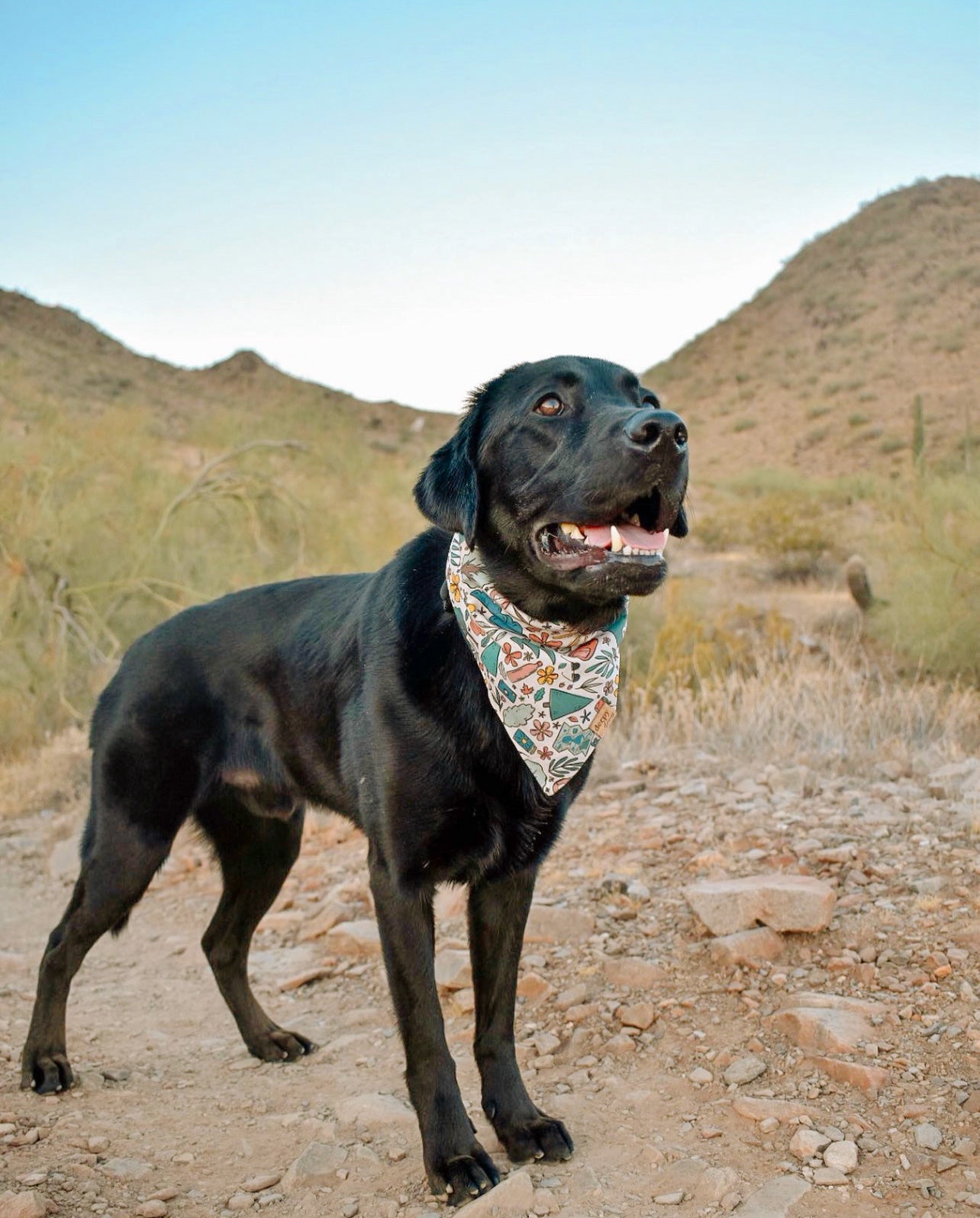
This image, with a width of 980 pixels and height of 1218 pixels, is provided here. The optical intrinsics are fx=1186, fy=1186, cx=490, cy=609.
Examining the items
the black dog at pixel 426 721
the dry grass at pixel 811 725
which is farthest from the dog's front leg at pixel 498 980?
the dry grass at pixel 811 725

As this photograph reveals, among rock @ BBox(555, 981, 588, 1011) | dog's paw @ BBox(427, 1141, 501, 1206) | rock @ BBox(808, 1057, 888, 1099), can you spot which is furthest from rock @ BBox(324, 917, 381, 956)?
rock @ BBox(808, 1057, 888, 1099)

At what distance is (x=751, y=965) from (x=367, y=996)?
65.6 inches

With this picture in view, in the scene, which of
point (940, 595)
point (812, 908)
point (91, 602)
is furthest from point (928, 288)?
point (812, 908)

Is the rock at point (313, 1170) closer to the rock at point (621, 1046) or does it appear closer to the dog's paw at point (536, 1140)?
the dog's paw at point (536, 1140)

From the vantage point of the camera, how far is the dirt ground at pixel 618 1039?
3.29 m

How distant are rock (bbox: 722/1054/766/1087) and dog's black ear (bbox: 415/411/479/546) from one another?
1.91 meters

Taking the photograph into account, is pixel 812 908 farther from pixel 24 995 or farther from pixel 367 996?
pixel 24 995

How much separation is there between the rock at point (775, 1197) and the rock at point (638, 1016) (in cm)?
102

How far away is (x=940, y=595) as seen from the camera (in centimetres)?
1152

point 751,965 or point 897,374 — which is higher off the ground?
point 897,374

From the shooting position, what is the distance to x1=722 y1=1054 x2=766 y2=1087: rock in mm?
3789

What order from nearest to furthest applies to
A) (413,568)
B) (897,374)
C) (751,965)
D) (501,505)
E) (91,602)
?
(501,505), (413,568), (751,965), (91,602), (897,374)

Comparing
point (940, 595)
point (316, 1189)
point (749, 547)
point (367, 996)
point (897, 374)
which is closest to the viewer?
point (316, 1189)

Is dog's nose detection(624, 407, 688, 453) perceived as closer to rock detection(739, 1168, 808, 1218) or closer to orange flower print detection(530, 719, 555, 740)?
orange flower print detection(530, 719, 555, 740)
